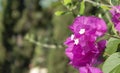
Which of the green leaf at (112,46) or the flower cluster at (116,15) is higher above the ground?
the flower cluster at (116,15)

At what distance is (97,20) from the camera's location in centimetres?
166

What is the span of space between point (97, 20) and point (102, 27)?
0.03m

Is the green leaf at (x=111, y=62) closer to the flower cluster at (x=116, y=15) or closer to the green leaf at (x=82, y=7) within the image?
the flower cluster at (x=116, y=15)

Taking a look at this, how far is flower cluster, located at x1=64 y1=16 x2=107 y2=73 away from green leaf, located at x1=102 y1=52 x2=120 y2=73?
0.03 meters

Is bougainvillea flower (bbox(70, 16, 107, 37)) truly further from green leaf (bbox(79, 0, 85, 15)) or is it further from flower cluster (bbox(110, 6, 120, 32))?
green leaf (bbox(79, 0, 85, 15))

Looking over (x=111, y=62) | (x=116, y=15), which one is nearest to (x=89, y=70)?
(x=111, y=62)

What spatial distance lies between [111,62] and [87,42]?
11 cm

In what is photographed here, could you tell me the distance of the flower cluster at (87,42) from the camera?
1.64 metres

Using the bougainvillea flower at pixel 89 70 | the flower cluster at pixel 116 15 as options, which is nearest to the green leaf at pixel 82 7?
the flower cluster at pixel 116 15

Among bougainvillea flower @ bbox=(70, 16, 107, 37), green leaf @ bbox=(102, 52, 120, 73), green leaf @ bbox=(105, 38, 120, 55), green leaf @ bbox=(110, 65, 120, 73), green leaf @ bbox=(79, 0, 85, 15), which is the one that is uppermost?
green leaf @ bbox=(79, 0, 85, 15)

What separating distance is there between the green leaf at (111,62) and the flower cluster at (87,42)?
0.09 feet

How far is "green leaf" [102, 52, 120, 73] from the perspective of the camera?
1.62 metres

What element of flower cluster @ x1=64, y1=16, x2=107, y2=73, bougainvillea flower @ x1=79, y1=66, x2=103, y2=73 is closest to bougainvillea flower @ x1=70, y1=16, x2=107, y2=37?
flower cluster @ x1=64, y1=16, x2=107, y2=73

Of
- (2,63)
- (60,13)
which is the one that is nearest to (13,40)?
(2,63)
